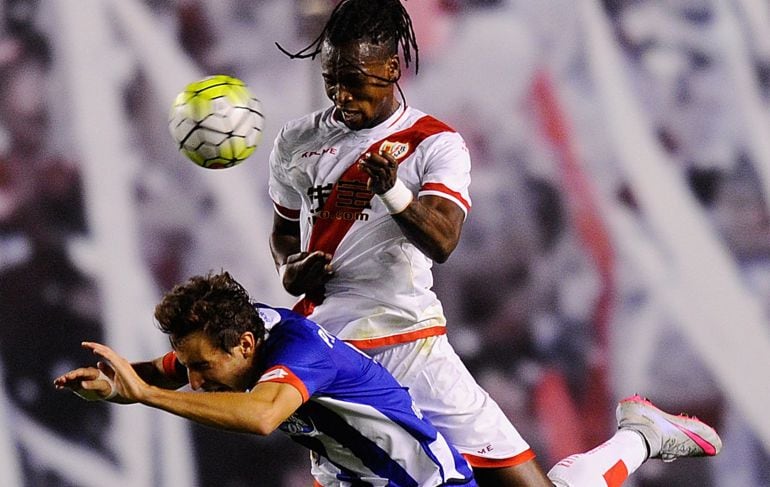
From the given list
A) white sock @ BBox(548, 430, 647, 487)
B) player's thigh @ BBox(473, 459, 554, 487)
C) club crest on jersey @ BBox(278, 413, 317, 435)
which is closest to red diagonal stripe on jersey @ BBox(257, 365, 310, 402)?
club crest on jersey @ BBox(278, 413, 317, 435)

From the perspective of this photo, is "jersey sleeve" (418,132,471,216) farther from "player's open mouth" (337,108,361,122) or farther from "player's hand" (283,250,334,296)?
"player's hand" (283,250,334,296)

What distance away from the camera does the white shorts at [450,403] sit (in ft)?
12.3

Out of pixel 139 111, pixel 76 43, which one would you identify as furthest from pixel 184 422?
pixel 76 43

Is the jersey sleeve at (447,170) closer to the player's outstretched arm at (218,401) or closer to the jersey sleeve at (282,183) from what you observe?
the jersey sleeve at (282,183)

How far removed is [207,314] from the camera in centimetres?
313

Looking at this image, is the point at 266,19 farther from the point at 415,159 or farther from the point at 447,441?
the point at 447,441

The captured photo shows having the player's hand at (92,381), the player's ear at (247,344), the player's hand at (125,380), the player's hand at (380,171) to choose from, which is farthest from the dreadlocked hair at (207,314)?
the player's hand at (380,171)

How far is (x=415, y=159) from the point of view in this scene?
12.3 feet

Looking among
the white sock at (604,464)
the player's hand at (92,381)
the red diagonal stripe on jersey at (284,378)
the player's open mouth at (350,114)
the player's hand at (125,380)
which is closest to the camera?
the player's hand at (125,380)

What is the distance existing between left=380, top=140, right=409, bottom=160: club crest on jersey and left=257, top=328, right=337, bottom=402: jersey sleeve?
689mm

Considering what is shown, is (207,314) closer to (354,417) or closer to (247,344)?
(247,344)

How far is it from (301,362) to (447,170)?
84 centimetres

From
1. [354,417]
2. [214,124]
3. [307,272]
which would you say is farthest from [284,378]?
[214,124]

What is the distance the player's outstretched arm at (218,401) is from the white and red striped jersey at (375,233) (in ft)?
2.54
